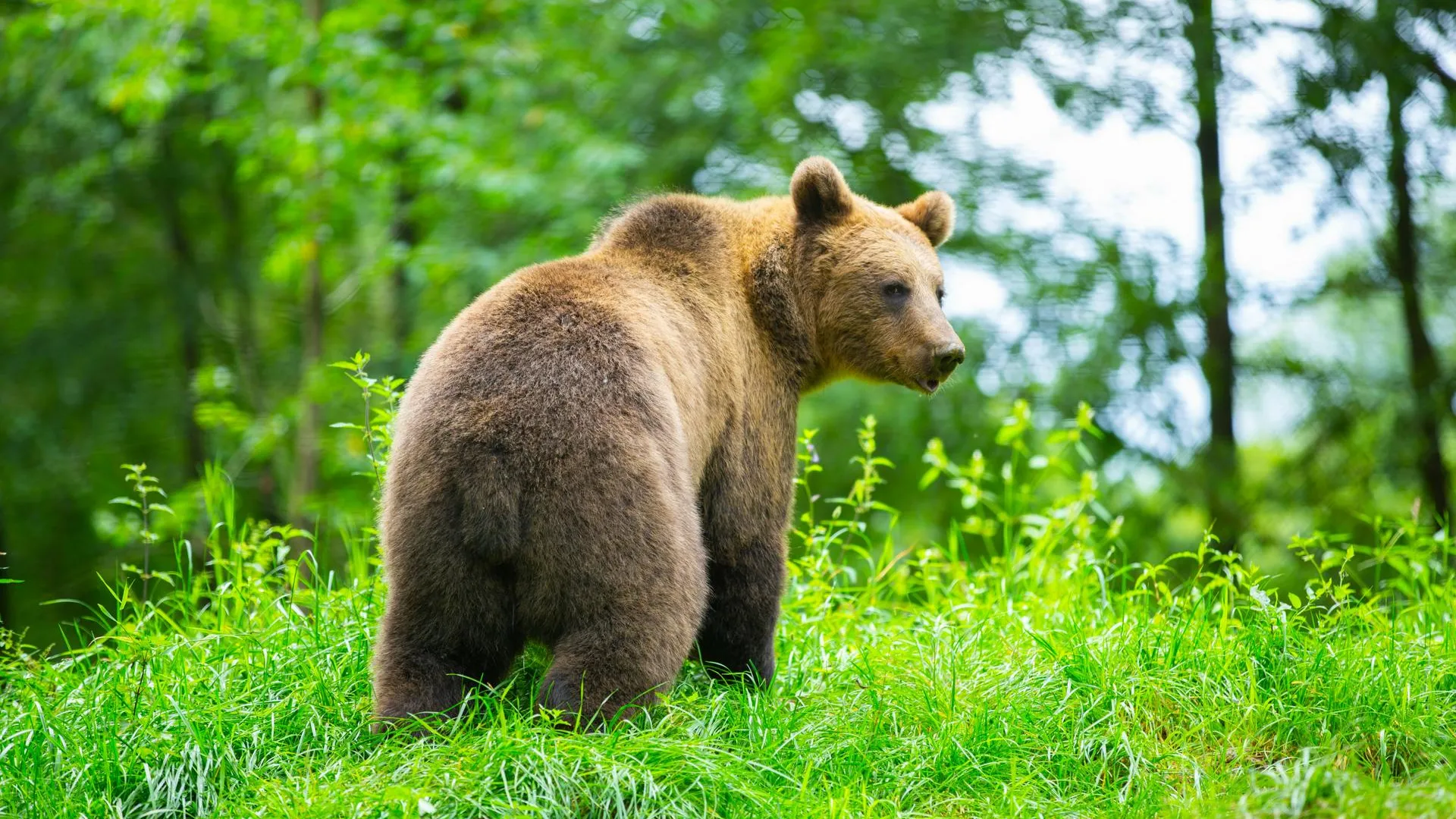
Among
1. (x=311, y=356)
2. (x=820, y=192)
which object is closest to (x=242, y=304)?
(x=311, y=356)

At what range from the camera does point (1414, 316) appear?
11438 mm

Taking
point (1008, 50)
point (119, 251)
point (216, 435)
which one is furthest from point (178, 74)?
point (1008, 50)

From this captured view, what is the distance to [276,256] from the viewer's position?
12922 millimetres

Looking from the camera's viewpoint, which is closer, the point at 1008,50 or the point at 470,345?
the point at 470,345

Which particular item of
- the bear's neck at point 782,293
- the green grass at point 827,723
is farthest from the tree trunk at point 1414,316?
the bear's neck at point 782,293

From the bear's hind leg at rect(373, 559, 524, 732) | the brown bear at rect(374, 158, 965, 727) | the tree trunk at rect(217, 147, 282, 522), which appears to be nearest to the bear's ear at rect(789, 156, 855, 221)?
the brown bear at rect(374, 158, 965, 727)

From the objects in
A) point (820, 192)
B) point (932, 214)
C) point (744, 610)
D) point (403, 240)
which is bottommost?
point (744, 610)

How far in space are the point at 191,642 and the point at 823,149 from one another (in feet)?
27.3

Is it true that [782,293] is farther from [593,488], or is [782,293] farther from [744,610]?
[593,488]

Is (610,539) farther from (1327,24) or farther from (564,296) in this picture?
(1327,24)

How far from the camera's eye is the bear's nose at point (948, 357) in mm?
5613

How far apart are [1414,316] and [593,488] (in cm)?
1013

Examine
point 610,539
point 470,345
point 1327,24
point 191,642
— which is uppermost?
point 1327,24

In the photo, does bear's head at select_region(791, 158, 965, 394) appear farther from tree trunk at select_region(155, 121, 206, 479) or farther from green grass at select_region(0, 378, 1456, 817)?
tree trunk at select_region(155, 121, 206, 479)
